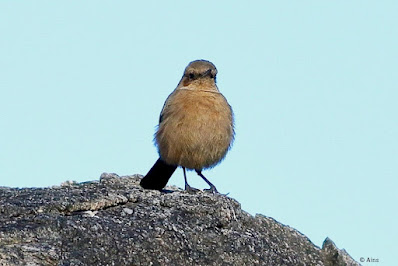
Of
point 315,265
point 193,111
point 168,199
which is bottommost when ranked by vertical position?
point 315,265

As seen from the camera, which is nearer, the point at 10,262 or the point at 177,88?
the point at 10,262

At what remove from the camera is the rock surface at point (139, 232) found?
19.1ft

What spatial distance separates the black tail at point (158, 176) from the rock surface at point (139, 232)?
1.33m

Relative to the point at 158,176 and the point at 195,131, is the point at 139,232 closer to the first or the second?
the point at 158,176

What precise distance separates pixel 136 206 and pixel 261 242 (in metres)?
1.01

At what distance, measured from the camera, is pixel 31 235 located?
5852mm

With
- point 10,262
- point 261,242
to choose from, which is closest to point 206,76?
point 261,242

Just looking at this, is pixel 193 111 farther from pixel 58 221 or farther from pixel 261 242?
pixel 58 221

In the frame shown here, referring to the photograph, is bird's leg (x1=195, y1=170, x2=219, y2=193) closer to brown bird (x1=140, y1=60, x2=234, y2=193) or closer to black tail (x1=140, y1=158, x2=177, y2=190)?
brown bird (x1=140, y1=60, x2=234, y2=193)

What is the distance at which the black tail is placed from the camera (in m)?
8.98

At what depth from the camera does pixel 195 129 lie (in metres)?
9.66

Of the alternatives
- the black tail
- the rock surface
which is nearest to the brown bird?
the black tail

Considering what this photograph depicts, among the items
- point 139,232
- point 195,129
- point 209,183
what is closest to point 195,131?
point 195,129

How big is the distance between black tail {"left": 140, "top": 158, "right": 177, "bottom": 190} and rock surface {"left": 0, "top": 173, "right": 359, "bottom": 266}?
133 centimetres
